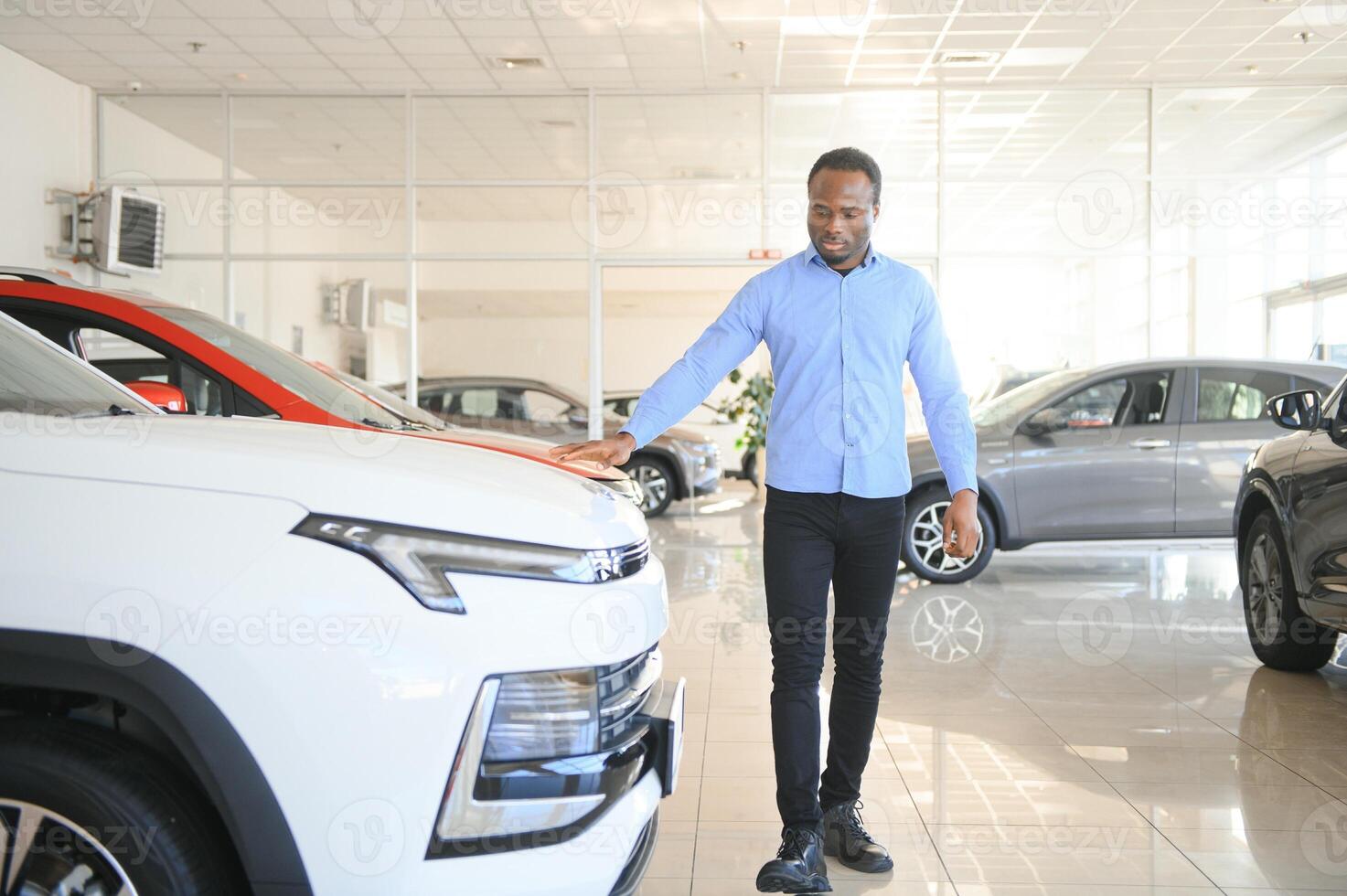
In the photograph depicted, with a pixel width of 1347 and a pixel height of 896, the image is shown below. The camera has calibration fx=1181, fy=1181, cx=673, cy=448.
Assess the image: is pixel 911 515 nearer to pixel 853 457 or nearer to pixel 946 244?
pixel 853 457

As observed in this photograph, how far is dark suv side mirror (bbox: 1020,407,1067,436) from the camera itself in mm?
7305

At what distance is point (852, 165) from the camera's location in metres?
2.75

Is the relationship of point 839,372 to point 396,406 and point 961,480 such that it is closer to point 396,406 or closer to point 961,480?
point 961,480

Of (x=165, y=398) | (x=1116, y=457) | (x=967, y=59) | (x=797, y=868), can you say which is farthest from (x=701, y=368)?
(x=967, y=59)

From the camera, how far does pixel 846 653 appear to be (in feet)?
9.57

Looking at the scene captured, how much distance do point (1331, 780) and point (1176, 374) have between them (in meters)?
4.31

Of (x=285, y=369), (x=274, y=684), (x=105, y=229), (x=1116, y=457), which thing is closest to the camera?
(x=274, y=684)

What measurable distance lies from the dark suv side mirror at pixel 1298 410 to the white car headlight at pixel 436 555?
3728 mm

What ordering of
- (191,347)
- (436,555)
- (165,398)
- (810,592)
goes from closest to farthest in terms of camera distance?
(436,555) → (810,592) → (165,398) → (191,347)

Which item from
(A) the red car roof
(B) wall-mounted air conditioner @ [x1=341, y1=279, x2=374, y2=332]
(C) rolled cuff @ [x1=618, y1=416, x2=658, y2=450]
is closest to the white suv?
(C) rolled cuff @ [x1=618, y1=416, x2=658, y2=450]

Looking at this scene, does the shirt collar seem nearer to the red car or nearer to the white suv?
the red car

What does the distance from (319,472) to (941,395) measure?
166cm

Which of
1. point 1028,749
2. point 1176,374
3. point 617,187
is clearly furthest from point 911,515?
point 617,187

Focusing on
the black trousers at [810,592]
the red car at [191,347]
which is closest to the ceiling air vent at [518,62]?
the red car at [191,347]
